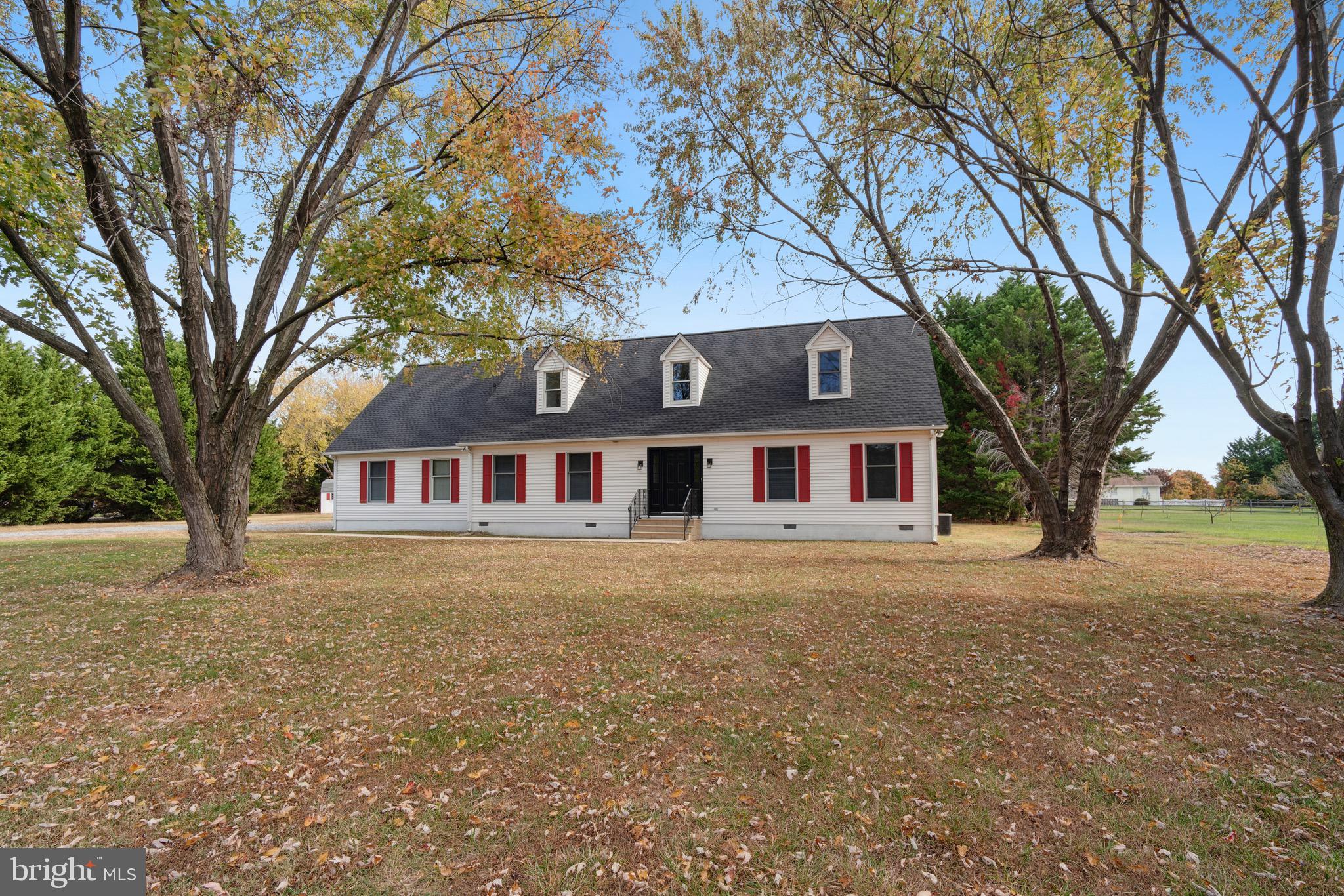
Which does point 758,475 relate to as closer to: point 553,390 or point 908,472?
point 908,472

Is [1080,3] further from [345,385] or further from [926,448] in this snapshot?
[345,385]

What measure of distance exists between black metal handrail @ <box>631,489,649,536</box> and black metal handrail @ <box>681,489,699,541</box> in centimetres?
103

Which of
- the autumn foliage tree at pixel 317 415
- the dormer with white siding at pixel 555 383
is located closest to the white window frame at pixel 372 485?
the dormer with white siding at pixel 555 383

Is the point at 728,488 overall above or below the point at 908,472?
below

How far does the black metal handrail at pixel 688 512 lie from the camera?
1575 cm

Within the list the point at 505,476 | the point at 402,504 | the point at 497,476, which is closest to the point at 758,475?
the point at 505,476

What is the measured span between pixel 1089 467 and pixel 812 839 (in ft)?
36.8

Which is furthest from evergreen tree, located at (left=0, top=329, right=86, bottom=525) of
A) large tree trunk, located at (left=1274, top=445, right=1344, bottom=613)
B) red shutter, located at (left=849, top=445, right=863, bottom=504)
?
large tree trunk, located at (left=1274, top=445, right=1344, bottom=613)

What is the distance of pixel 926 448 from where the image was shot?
48.8 feet

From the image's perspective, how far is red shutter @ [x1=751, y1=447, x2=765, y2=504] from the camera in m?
16.1

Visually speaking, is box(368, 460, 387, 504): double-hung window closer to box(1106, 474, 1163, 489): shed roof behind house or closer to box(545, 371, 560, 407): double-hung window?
box(545, 371, 560, 407): double-hung window

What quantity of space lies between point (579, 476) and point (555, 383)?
3298 millimetres

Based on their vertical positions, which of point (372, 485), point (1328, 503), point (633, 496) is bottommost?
point (633, 496)

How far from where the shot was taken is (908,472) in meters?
15.0
